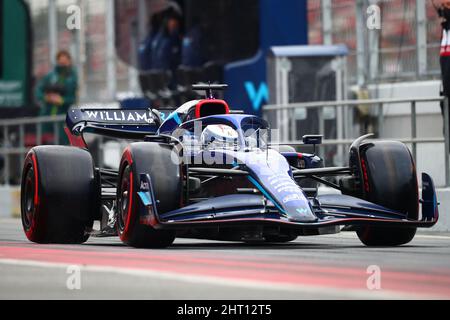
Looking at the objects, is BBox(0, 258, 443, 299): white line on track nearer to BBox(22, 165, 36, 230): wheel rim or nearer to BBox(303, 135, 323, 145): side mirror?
BBox(22, 165, 36, 230): wheel rim

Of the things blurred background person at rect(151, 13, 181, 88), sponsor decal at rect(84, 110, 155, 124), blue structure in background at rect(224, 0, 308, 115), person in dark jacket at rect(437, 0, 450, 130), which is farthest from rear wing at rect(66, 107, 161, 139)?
blurred background person at rect(151, 13, 181, 88)

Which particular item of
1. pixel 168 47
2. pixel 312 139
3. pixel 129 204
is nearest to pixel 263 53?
pixel 168 47

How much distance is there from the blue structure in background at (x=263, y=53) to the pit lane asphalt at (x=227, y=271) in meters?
9.15

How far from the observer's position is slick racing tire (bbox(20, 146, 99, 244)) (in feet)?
44.3

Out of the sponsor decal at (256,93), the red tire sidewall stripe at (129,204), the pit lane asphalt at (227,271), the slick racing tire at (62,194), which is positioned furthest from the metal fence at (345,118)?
the pit lane asphalt at (227,271)

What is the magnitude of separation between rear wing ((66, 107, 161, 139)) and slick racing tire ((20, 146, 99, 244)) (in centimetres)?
147

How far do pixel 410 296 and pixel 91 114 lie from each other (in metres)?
7.65

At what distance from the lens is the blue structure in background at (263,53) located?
73.3 ft

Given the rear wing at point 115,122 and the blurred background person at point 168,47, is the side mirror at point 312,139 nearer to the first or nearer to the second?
the rear wing at point 115,122

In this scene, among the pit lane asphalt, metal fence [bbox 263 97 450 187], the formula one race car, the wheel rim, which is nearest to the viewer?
the pit lane asphalt

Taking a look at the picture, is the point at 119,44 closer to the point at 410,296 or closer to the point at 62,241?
the point at 62,241

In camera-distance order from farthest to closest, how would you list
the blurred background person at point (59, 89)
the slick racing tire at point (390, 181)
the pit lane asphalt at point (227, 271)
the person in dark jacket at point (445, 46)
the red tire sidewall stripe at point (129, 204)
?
the blurred background person at point (59, 89) < the person in dark jacket at point (445, 46) < the slick racing tire at point (390, 181) < the red tire sidewall stripe at point (129, 204) < the pit lane asphalt at point (227, 271)

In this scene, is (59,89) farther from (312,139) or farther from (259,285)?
(259,285)
